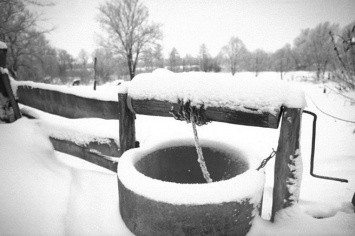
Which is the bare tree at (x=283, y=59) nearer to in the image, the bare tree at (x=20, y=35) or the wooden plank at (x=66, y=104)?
the bare tree at (x=20, y=35)

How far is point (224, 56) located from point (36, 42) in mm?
41172

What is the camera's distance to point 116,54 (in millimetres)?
22750

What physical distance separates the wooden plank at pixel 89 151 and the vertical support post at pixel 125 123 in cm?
30

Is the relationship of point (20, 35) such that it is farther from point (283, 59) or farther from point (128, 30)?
point (283, 59)

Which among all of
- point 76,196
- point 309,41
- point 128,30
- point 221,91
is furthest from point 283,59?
point 76,196

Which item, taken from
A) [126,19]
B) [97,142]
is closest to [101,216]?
[97,142]

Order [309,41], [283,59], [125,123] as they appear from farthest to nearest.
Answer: [283,59]
[309,41]
[125,123]

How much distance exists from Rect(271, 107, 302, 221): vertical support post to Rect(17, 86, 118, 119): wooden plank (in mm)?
1560

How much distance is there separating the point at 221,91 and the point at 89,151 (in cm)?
186

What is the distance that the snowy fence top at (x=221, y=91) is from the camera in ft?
4.20

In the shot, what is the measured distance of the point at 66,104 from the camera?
2.48 metres

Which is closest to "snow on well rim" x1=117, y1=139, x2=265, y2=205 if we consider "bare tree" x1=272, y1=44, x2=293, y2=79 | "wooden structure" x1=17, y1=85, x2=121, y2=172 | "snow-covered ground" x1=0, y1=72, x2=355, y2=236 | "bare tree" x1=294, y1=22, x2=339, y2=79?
"snow-covered ground" x1=0, y1=72, x2=355, y2=236

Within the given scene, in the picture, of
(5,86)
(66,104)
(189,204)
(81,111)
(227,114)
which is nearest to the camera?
(189,204)

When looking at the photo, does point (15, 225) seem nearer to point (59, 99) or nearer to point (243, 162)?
point (59, 99)
